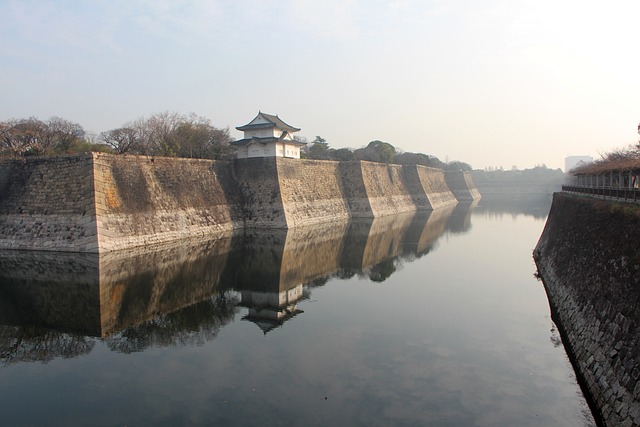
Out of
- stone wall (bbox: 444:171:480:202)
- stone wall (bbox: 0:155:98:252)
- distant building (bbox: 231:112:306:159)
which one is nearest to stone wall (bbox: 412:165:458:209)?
stone wall (bbox: 444:171:480:202)

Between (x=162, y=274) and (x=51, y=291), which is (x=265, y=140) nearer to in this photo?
(x=162, y=274)

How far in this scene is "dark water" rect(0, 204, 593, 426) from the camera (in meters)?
5.50

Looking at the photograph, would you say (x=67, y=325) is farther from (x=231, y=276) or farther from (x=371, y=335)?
(x=371, y=335)

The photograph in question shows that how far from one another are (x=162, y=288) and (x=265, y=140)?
1770cm

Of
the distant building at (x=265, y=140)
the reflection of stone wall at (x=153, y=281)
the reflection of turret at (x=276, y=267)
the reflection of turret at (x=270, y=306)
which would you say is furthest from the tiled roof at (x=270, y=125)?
the reflection of turret at (x=270, y=306)

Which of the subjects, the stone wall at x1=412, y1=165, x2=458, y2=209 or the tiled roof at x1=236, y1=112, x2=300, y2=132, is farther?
the stone wall at x1=412, y1=165, x2=458, y2=209

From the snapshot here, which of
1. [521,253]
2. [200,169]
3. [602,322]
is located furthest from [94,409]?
[200,169]

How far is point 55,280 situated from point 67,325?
356 cm

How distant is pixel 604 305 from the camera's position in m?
6.24

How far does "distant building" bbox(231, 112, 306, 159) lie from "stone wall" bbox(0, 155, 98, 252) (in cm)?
1256

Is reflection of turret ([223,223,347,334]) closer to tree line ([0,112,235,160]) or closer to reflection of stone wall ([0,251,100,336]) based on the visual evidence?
reflection of stone wall ([0,251,100,336])

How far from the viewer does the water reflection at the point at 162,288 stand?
7.98 meters

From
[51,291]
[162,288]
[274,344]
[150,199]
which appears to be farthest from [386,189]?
[274,344]

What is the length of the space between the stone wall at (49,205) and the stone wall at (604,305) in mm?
13628
